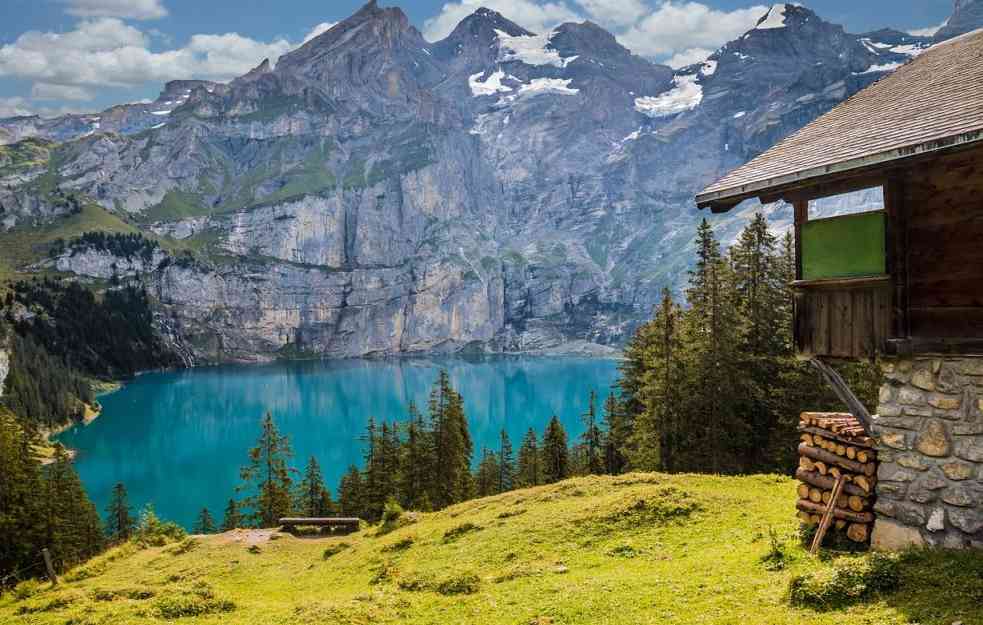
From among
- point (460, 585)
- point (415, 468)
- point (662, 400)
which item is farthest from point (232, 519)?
point (460, 585)

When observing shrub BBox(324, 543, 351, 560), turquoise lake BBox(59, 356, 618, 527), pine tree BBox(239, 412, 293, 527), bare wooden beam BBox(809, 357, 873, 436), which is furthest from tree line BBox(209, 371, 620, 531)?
bare wooden beam BBox(809, 357, 873, 436)

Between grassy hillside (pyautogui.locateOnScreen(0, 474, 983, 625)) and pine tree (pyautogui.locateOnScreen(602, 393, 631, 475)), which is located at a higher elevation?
grassy hillside (pyautogui.locateOnScreen(0, 474, 983, 625))

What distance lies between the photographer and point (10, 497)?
45125 millimetres

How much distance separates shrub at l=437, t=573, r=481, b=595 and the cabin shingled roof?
10.1 metres

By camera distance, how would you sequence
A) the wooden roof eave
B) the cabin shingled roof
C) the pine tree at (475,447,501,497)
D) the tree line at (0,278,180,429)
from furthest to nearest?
the tree line at (0,278,180,429) → the pine tree at (475,447,501,497) → the cabin shingled roof → the wooden roof eave

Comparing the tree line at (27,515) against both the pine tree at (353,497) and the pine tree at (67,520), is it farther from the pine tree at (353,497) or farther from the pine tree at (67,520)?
the pine tree at (353,497)

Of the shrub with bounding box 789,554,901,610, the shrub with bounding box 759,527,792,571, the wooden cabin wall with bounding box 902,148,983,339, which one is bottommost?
the shrub with bounding box 759,527,792,571

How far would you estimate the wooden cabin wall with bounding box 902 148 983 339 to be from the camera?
413 inches

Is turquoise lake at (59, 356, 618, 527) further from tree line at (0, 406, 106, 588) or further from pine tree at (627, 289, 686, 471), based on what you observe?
pine tree at (627, 289, 686, 471)

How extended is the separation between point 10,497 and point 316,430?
86135 millimetres

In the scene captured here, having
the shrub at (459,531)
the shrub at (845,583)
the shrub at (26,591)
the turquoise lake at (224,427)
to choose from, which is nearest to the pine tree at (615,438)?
the shrub at (459,531)

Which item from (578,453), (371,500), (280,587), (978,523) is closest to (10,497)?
(371,500)

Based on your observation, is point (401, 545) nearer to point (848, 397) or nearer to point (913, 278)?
point (848, 397)

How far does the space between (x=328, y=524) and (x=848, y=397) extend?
25400mm
